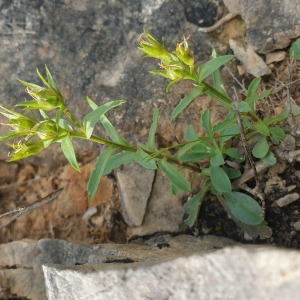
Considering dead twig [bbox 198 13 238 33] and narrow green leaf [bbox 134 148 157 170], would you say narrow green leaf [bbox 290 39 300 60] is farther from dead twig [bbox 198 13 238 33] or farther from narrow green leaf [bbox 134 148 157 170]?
narrow green leaf [bbox 134 148 157 170]

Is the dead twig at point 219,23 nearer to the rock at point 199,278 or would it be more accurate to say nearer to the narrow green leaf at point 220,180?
the narrow green leaf at point 220,180

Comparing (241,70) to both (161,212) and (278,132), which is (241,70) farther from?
(161,212)

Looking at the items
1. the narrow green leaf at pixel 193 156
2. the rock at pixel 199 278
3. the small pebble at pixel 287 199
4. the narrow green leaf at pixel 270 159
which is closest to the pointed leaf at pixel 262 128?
the narrow green leaf at pixel 270 159

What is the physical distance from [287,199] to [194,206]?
46 cm

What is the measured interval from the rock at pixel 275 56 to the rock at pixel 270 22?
24mm

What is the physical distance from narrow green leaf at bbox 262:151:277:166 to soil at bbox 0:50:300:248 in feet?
0.22

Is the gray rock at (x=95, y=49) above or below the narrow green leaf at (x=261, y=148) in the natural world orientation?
above

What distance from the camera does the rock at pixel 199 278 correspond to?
4.57 feet

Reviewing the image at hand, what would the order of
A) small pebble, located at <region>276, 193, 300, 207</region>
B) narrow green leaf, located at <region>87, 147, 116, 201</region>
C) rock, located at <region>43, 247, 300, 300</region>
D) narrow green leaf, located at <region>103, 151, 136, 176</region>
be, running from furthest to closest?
small pebble, located at <region>276, 193, 300, 207</region>, narrow green leaf, located at <region>103, 151, 136, 176</region>, narrow green leaf, located at <region>87, 147, 116, 201</region>, rock, located at <region>43, 247, 300, 300</region>

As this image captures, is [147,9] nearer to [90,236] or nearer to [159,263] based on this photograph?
[90,236]

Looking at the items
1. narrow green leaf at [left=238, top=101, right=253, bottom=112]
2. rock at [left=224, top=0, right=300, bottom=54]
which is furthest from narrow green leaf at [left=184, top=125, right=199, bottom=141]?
rock at [left=224, top=0, right=300, bottom=54]

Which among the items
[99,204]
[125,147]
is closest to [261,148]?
[125,147]

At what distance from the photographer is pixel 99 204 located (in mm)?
2951

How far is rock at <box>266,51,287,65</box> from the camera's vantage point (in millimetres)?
2692
